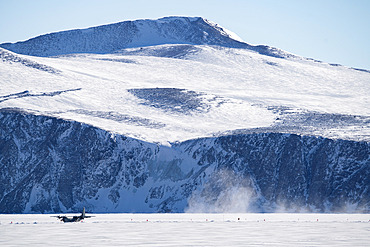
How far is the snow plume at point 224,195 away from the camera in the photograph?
115562mm

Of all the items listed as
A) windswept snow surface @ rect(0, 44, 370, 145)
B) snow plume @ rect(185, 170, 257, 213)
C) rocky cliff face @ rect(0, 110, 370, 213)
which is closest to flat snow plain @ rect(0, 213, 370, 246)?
snow plume @ rect(185, 170, 257, 213)

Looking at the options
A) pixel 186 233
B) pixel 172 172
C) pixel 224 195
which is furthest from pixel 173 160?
pixel 186 233

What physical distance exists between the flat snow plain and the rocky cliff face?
131 feet

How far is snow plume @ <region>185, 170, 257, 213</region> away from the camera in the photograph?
116 metres

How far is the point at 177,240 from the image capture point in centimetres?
5572

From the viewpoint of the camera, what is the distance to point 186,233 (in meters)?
62.1

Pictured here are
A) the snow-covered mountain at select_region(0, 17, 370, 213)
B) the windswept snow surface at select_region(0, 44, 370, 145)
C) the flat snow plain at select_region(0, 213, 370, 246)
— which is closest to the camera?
the flat snow plain at select_region(0, 213, 370, 246)

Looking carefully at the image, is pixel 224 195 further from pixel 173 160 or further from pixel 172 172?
pixel 173 160

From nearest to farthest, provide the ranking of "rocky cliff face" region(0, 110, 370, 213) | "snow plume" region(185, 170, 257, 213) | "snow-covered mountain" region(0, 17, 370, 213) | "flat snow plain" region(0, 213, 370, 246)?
"flat snow plain" region(0, 213, 370, 246) < "snow plume" region(185, 170, 257, 213) < "rocky cliff face" region(0, 110, 370, 213) < "snow-covered mountain" region(0, 17, 370, 213)

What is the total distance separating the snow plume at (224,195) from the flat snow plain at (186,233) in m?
38.2

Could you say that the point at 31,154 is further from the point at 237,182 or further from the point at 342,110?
the point at 342,110

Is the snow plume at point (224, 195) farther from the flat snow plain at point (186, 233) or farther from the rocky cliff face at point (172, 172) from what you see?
the flat snow plain at point (186, 233)

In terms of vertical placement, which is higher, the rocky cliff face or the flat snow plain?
the flat snow plain

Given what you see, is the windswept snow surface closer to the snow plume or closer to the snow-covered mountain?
the snow-covered mountain
